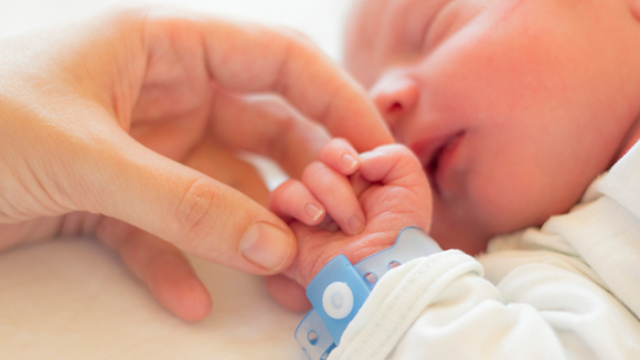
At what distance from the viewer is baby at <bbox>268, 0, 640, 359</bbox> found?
0.54m

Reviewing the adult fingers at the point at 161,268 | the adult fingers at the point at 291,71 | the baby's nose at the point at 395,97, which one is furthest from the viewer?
the baby's nose at the point at 395,97

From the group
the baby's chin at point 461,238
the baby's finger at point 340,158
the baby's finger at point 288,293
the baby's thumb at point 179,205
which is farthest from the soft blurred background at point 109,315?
the baby's chin at point 461,238

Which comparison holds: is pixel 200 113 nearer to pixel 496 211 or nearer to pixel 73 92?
pixel 73 92

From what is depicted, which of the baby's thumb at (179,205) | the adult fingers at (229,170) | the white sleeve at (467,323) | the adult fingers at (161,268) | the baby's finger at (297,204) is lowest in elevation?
the adult fingers at (161,268)

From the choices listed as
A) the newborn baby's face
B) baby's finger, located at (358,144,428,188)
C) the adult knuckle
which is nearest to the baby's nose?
the newborn baby's face

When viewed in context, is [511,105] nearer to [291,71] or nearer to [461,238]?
[461,238]

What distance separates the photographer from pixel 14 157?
1.86 feet

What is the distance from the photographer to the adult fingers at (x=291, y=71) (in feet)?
2.63

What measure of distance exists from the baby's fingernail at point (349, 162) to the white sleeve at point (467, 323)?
20 cm

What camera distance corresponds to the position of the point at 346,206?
690 millimetres

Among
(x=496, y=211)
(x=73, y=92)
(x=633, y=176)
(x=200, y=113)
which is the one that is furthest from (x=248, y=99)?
(x=633, y=176)

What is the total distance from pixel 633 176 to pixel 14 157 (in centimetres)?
81

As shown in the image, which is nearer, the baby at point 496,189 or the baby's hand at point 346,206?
the baby at point 496,189

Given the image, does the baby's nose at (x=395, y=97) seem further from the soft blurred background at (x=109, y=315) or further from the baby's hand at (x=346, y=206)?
the soft blurred background at (x=109, y=315)
